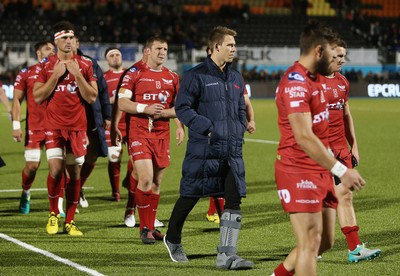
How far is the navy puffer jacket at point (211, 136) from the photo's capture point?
7980 millimetres

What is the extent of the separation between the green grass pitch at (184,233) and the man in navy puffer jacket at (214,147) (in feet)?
1.31

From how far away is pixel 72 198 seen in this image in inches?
390

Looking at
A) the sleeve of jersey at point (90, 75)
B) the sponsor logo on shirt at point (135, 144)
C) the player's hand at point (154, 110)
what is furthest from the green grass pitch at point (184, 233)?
the sleeve of jersey at point (90, 75)

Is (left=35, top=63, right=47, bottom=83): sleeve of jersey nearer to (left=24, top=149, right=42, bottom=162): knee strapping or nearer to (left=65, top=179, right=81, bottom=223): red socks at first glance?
(left=65, top=179, right=81, bottom=223): red socks

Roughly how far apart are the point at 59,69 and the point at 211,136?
2.32 m

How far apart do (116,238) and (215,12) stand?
134ft

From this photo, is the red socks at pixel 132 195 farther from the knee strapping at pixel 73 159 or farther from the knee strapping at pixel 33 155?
the knee strapping at pixel 33 155

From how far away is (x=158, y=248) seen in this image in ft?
29.3

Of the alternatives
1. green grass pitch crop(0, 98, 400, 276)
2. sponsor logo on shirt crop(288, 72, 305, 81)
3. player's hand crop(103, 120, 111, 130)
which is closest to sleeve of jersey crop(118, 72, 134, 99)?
player's hand crop(103, 120, 111, 130)

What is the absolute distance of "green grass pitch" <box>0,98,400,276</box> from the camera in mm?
7965

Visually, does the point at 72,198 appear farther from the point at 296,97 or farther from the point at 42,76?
the point at 296,97

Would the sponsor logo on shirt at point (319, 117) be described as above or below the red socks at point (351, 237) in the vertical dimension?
above

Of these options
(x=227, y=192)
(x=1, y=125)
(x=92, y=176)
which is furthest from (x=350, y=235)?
(x=1, y=125)

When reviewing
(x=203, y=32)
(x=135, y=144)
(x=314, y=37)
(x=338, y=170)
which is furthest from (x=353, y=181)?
(x=203, y=32)
